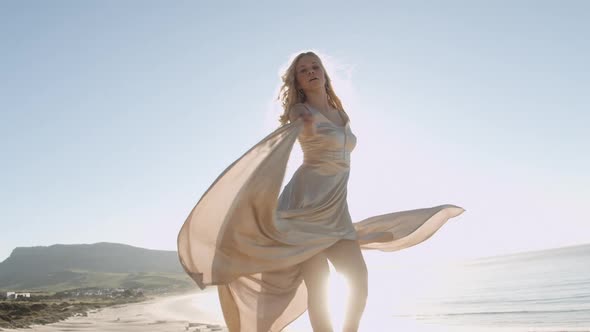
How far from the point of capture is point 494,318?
15.5 meters

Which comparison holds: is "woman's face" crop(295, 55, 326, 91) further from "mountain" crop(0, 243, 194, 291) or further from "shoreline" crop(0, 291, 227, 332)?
"mountain" crop(0, 243, 194, 291)

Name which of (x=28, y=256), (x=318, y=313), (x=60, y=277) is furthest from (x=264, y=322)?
(x=28, y=256)

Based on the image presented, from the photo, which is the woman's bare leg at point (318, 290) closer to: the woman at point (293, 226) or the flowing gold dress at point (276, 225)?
the woman at point (293, 226)

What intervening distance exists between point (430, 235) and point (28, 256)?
177640mm

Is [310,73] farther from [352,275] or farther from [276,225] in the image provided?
[352,275]

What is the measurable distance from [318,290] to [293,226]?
47cm

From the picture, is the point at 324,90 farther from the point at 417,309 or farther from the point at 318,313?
the point at 417,309

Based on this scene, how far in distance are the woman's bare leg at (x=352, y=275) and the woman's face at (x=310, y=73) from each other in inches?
45.8

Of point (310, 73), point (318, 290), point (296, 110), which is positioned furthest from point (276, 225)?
point (310, 73)

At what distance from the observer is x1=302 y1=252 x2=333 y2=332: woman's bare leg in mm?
3957

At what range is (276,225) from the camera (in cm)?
385

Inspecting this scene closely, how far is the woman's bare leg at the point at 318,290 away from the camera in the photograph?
156 inches

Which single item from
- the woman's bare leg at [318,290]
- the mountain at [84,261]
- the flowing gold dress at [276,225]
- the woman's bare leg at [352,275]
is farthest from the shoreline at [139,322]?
the mountain at [84,261]

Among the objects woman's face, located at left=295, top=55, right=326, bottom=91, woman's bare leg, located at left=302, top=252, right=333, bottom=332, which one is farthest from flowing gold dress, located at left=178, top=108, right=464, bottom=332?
woman's face, located at left=295, top=55, right=326, bottom=91
